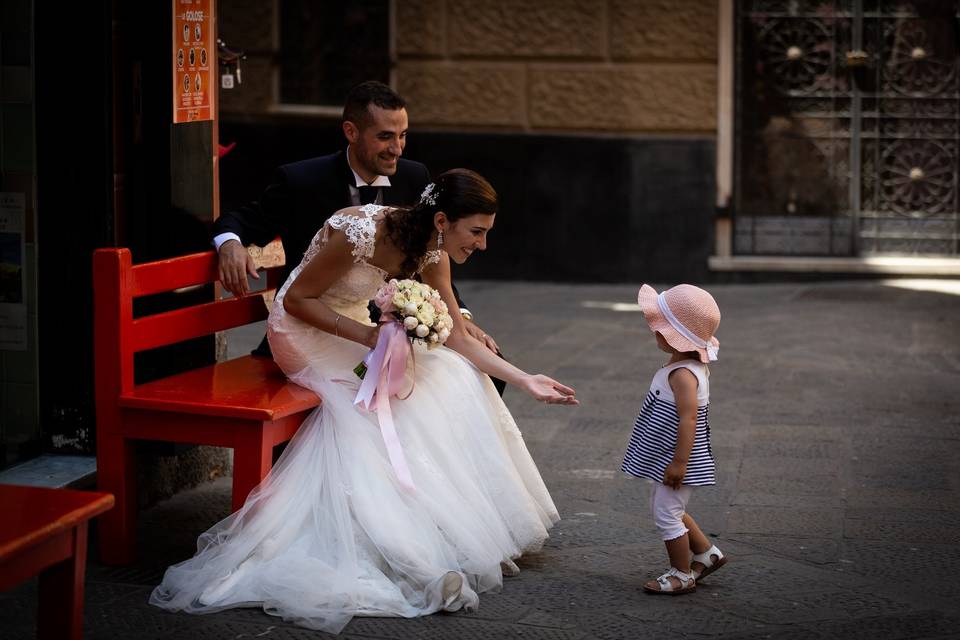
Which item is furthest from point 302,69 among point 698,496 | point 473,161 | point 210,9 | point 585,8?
point 698,496

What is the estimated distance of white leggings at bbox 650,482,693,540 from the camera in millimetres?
4609

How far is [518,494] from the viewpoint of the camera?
16.1 ft

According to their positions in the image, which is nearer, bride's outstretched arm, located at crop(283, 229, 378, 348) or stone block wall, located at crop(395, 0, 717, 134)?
bride's outstretched arm, located at crop(283, 229, 378, 348)

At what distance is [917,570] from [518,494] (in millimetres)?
1345

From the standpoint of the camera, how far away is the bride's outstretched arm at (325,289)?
4.88 meters

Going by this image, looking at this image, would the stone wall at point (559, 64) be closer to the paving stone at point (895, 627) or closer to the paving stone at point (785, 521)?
the paving stone at point (785, 521)

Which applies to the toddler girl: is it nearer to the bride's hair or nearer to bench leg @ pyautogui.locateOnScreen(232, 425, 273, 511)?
the bride's hair

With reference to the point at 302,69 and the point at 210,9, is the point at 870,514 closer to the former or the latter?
the point at 210,9

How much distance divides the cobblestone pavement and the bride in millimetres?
119

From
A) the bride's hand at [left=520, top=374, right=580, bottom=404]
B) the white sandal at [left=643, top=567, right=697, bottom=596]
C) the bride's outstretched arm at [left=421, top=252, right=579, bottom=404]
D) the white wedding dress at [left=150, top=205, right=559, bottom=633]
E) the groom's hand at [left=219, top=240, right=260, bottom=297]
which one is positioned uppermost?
the groom's hand at [left=219, top=240, right=260, bottom=297]

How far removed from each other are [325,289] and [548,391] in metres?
0.84

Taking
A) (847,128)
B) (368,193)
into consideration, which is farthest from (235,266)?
(847,128)

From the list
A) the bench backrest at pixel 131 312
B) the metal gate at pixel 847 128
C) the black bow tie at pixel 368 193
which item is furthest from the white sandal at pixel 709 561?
the metal gate at pixel 847 128

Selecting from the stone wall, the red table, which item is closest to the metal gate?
the stone wall
